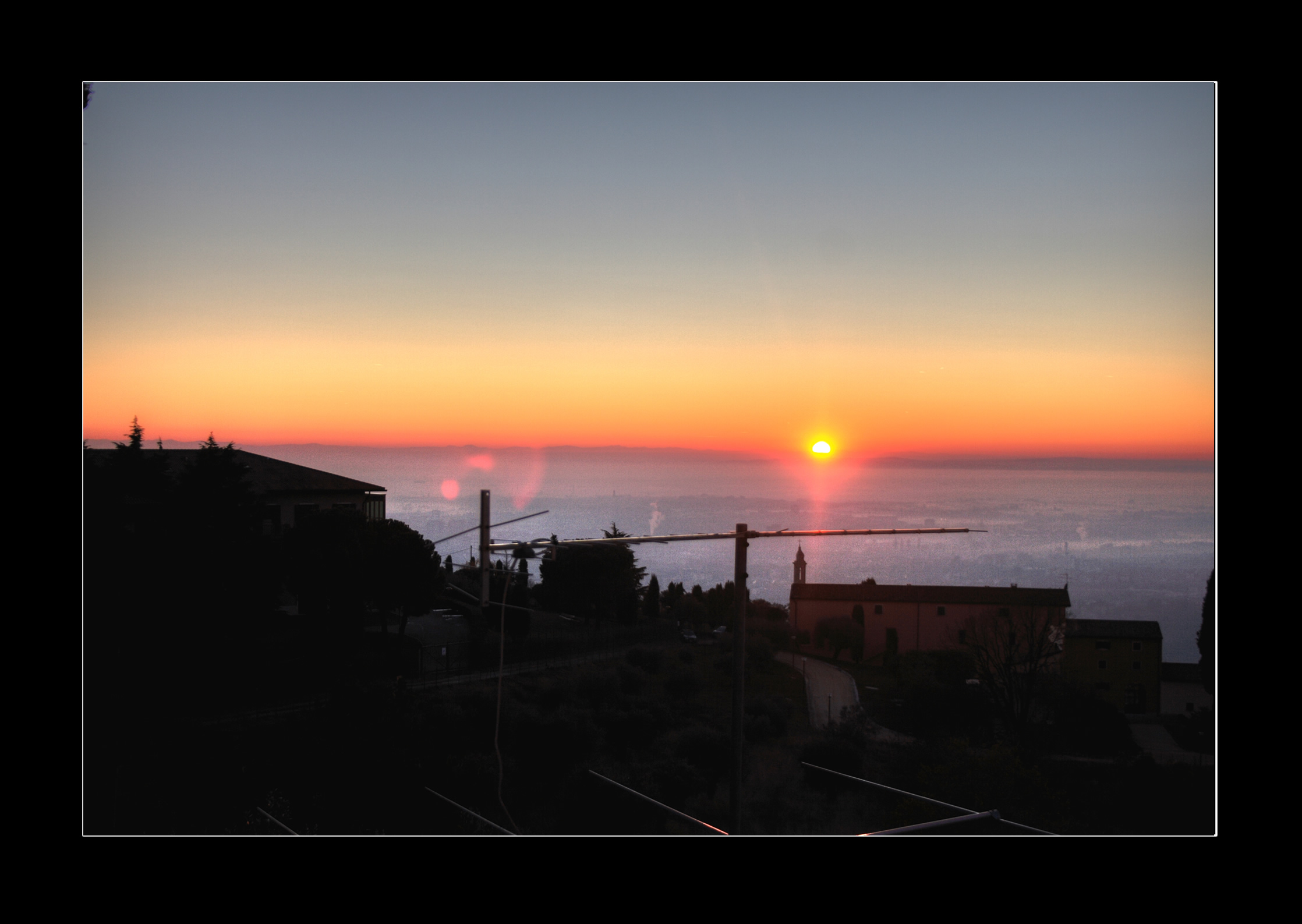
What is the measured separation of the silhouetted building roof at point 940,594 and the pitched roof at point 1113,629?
450 mm

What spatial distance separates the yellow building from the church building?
0.52 metres

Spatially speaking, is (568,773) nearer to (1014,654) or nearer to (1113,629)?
(1014,654)

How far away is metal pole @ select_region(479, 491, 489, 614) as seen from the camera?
4531mm

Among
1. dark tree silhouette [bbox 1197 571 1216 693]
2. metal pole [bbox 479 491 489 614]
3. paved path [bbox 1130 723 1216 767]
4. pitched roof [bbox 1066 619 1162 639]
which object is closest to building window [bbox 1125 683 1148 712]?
paved path [bbox 1130 723 1216 767]

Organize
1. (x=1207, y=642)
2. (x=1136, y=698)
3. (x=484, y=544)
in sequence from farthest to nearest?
(x=1136, y=698), (x=1207, y=642), (x=484, y=544)

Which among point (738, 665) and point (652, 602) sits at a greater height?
point (738, 665)

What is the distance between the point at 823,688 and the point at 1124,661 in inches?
181

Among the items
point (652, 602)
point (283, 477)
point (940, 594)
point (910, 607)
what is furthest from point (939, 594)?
point (283, 477)

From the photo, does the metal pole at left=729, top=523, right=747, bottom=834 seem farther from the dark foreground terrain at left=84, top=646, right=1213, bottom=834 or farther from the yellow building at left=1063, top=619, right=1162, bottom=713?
the yellow building at left=1063, top=619, right=1162, bottom=713

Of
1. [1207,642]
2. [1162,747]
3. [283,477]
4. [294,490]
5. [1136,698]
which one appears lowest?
[1162,747]

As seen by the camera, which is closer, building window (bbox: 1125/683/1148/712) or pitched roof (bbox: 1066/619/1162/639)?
building window (bbox: 1125/683/1148/712)

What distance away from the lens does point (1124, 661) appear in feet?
41.1

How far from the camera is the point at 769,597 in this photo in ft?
47.3

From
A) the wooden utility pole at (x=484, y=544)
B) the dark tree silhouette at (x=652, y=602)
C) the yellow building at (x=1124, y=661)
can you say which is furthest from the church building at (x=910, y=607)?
the wooden utility pole at (x=484, y=544)
